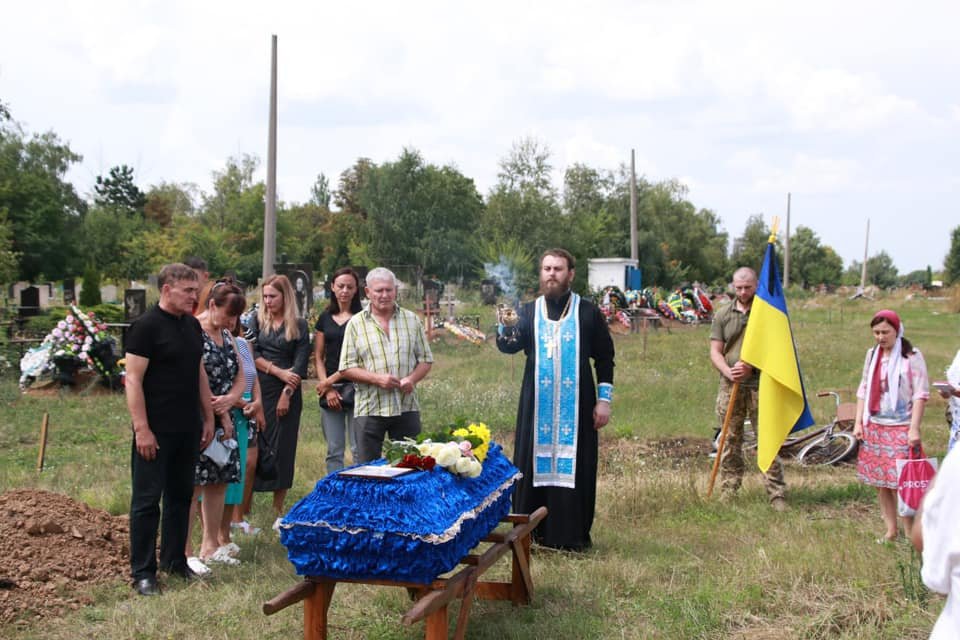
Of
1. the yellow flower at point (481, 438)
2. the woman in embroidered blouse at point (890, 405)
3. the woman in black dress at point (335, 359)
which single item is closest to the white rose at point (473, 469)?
the yellow flower at point (481, 438)

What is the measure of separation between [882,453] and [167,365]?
4.90 meters

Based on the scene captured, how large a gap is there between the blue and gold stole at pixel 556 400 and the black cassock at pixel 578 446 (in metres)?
0.04

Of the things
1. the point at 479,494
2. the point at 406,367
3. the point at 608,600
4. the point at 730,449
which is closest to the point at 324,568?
the point at 479,494

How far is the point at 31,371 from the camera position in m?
15.6

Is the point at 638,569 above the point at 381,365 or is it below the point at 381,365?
below

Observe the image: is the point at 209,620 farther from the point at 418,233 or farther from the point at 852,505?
the point at 418,233

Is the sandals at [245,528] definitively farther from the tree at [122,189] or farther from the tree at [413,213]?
the tree at [122,189]

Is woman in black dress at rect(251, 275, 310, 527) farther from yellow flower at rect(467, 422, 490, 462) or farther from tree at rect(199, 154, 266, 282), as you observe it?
tree at rect(199, 154, 266, 282)

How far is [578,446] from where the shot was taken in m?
6.77

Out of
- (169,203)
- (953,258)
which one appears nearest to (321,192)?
(169,203)

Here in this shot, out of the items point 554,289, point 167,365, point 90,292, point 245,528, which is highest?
point 554,289

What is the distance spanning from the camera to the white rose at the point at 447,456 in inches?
187

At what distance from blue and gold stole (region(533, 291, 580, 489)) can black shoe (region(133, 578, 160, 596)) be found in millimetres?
2502

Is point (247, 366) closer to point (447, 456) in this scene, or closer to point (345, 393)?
point (345, 393)
